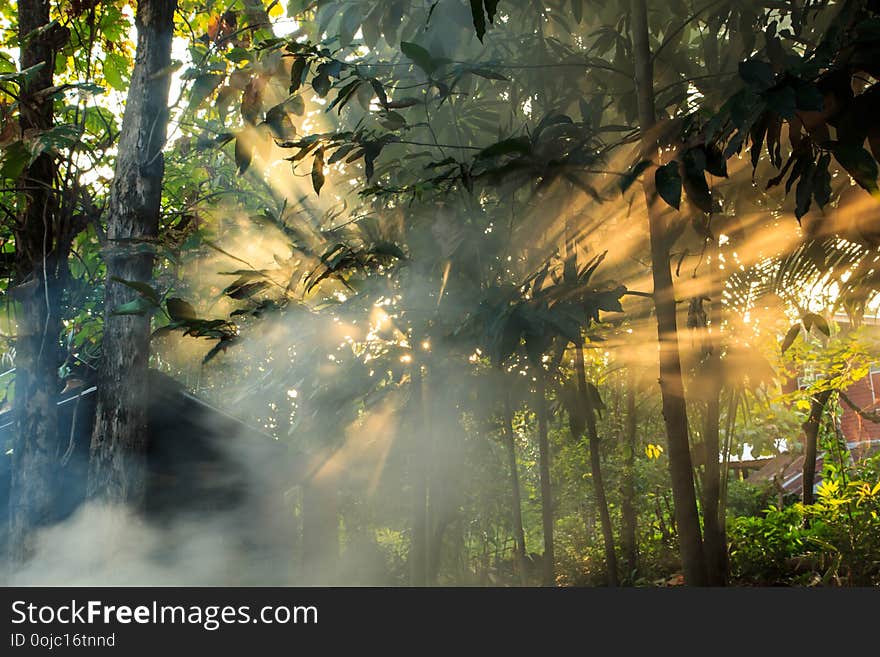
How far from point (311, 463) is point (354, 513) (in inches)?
152

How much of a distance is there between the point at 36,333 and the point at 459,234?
278cm

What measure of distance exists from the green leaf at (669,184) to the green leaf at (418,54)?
0.94 m

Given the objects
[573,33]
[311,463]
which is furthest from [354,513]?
[573,33]

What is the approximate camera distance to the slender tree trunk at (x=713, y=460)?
14.5 ft

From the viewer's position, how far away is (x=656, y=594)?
2.19 meters

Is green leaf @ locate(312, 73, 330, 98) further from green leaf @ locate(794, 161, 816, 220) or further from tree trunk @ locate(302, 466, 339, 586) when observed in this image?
tree trunk @ locate(302, 466, 339, 586)

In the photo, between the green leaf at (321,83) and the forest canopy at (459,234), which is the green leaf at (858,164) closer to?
the forest canopy at (459,234)

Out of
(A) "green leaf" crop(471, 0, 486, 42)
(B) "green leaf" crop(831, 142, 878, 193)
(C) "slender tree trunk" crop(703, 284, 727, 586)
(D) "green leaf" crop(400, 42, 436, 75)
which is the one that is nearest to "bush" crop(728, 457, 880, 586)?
(C) "slender tree trunk" crop(703, 284, 727, 586)

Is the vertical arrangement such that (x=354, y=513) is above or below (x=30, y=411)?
above

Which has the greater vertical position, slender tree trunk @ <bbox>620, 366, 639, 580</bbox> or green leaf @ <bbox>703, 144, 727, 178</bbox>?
slender tree trunk @ <bbox>620, 366, 639, 580</bbox>

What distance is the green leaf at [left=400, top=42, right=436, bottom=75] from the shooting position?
8.79 ft

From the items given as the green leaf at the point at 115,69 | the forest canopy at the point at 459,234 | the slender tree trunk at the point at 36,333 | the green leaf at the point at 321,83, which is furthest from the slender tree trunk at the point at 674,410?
the green leaf at the point at 115,69

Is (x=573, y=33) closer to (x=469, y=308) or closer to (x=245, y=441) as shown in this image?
(x=469, y=308)

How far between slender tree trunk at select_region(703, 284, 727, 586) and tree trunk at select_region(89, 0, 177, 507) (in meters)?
2.99
